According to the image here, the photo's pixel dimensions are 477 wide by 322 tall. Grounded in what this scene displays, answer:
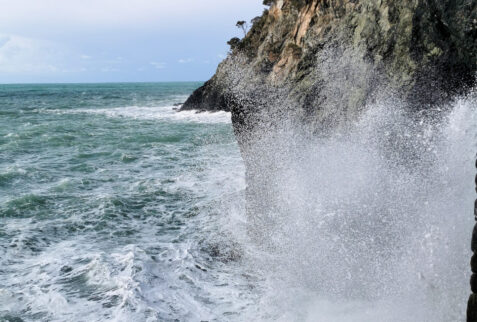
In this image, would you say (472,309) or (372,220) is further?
(372,220)

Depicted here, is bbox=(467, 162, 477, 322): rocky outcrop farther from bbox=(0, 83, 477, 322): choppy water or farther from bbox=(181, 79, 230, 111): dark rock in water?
bbox=(181, 79, 230, 111): dark rock in water

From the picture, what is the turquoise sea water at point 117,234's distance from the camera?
7.39 m

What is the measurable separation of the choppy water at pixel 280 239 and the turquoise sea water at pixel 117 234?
0.04 m

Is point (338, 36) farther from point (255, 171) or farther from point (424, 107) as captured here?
point (255, 171)

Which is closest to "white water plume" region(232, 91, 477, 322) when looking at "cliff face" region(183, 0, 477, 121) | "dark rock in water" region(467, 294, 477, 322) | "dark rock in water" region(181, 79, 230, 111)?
"cliff face" region(183, 0, 477, 121)

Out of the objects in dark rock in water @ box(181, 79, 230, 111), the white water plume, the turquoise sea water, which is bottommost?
the turquoise sea water

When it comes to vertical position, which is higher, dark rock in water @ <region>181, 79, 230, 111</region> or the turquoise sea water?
dark rock in water @ <region>181, 79, 230, 111</region>

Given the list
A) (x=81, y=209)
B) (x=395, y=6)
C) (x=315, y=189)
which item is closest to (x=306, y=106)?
(x=395, y=6)

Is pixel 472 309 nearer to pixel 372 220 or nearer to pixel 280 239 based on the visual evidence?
pixel 372 220

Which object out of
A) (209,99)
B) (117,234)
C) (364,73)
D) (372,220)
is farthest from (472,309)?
(209,99)

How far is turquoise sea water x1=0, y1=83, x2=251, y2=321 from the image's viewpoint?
7.39 meters

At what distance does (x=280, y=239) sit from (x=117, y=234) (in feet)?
13.6

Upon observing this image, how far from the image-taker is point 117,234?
10.7 meters

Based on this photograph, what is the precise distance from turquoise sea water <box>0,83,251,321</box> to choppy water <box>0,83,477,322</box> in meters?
0.04
